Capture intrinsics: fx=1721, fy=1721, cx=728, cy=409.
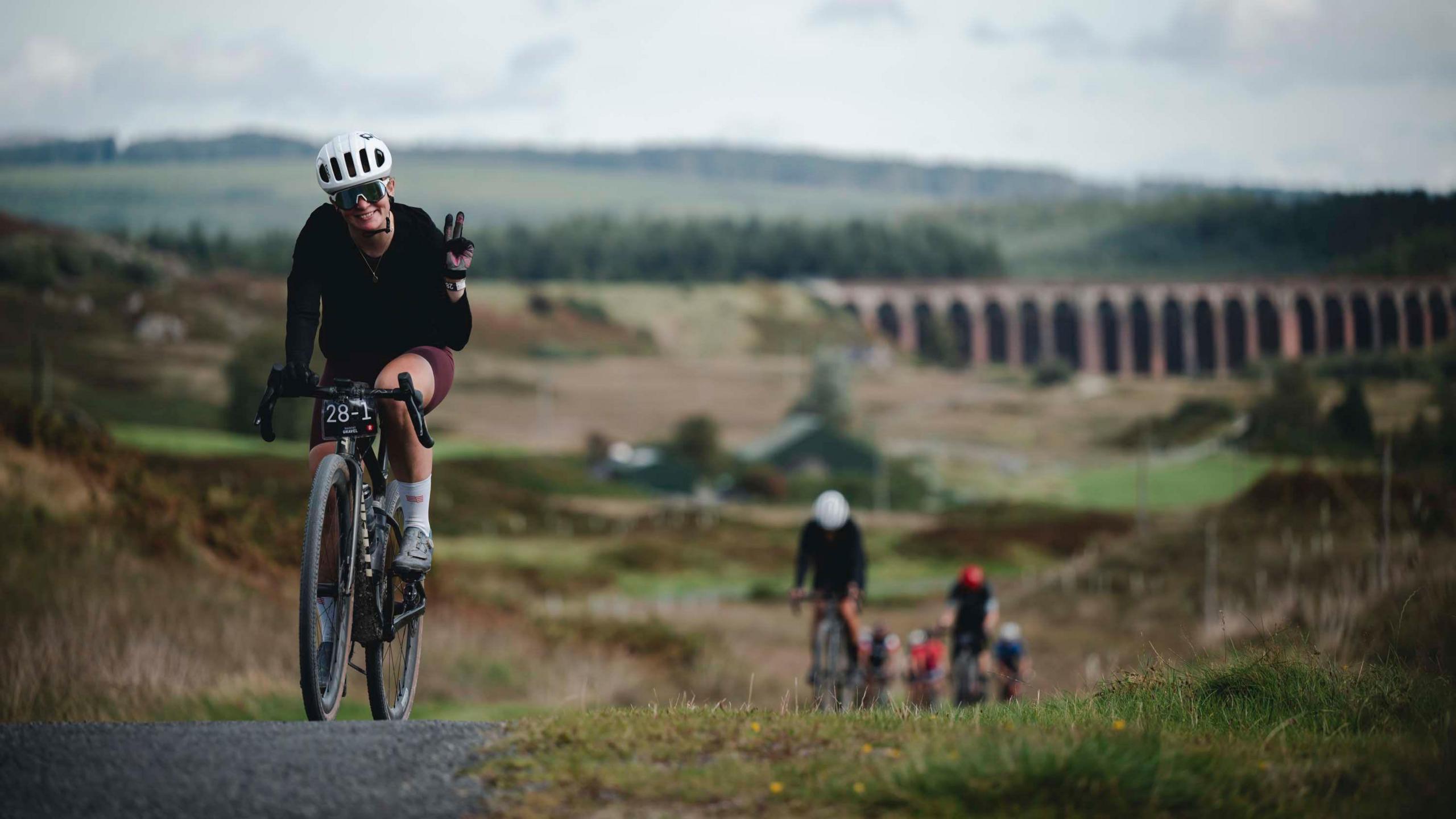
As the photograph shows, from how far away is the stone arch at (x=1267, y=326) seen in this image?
97.3 m

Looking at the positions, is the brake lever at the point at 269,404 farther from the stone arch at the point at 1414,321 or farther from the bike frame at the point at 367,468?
the stone arch at the point at 1414,321

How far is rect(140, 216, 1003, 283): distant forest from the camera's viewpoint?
151 metres

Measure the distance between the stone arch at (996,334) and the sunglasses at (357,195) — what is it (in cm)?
14446

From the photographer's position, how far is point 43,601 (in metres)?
17.7

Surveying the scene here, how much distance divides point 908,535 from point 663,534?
38.5 feet

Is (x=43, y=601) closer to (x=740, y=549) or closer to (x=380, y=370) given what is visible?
(x=380, y=370)

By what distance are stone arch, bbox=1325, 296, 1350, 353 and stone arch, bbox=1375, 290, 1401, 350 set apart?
3.83 feet

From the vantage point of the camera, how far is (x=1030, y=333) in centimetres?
15862

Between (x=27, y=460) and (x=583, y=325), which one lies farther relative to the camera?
(x=583, y=325)

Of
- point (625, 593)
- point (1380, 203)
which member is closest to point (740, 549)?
point (625, 593)

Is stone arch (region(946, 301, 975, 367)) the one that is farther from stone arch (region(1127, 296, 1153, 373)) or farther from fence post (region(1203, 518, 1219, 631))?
fence post (region(1203, 518, 1219, 631))

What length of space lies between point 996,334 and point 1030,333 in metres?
3.11

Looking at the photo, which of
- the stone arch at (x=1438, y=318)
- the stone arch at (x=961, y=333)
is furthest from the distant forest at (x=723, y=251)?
the stone arch at (x=1438, y=318)

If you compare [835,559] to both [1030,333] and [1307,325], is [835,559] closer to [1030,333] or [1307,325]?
[1307,325]
